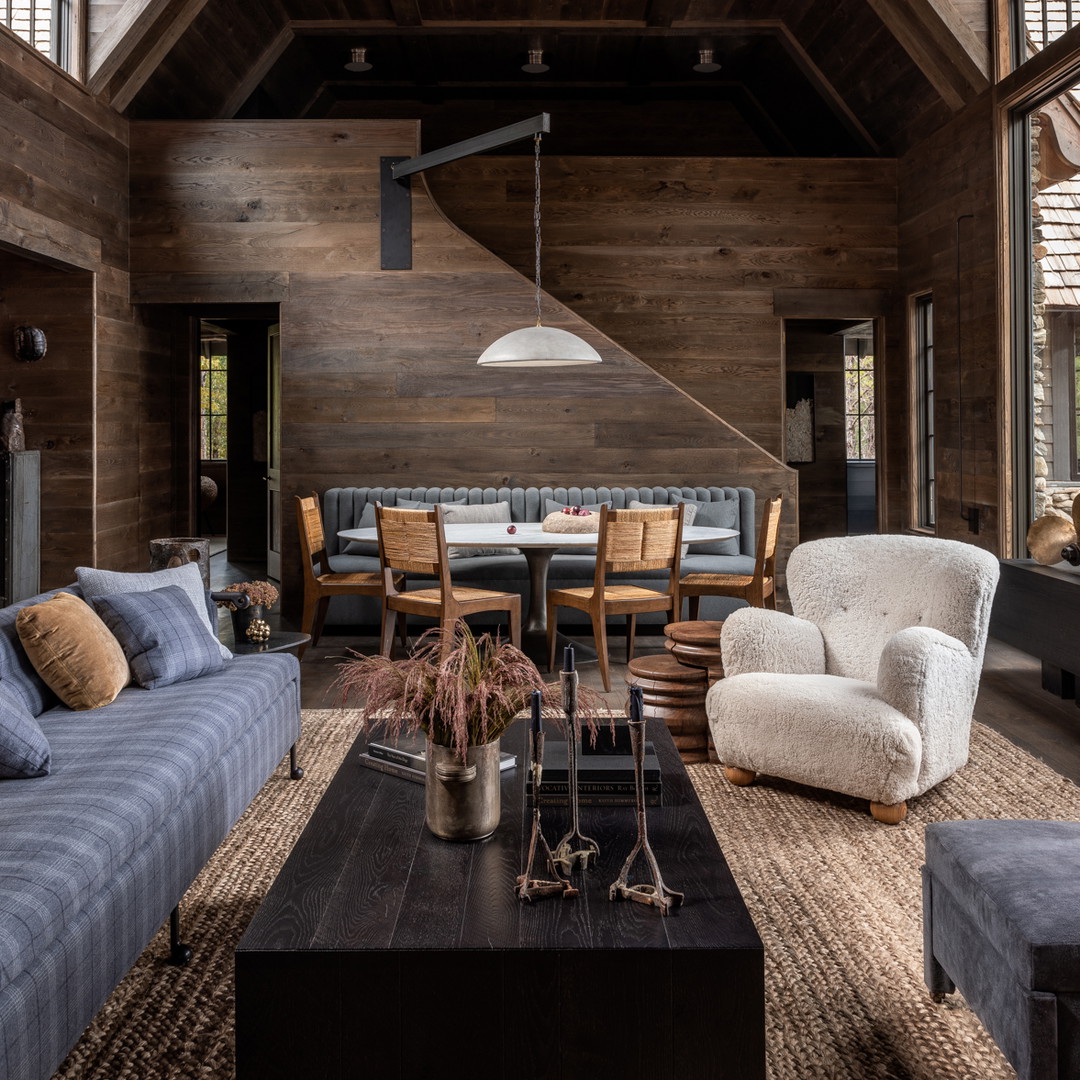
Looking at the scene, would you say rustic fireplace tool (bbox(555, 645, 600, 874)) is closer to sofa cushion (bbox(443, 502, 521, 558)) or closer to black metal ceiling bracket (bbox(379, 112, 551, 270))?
sofa cushion (bbox(443, 502, 521, 558))

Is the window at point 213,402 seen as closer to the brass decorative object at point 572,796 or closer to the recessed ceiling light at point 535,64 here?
the recessed ceiling light at point 535,64

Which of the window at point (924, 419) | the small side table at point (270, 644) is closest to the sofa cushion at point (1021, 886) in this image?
the small side table at point (270, 644)

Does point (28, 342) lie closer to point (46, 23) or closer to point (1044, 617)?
point (46, 23)

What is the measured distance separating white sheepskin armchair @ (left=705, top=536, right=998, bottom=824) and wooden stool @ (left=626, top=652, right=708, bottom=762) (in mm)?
200

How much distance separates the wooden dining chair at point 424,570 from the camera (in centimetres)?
510

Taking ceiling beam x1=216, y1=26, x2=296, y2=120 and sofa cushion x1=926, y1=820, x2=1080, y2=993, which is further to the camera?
ceiling beam x1=216, y1=26, x2=296, y2=120

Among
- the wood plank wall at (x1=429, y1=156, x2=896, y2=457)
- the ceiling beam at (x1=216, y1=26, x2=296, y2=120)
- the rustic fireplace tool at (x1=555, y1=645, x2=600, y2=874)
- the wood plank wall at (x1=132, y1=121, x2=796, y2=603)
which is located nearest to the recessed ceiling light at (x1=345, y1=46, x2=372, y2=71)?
the ceiling beam at (x1=216, y1=26, x2=296, y2=120)

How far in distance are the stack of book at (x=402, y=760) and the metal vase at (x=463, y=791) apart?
34 centimetres

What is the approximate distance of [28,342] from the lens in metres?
6.86

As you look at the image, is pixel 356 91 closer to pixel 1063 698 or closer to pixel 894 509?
pixel 894 509

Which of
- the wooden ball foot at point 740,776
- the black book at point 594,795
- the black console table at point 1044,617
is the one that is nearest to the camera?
the black book at point 594,795

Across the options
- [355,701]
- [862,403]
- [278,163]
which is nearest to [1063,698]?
[355,701]

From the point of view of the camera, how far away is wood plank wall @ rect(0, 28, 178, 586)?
20.4 feet

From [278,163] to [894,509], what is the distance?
5.30 m
